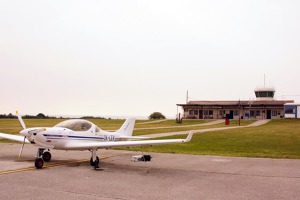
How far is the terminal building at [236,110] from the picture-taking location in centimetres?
8150

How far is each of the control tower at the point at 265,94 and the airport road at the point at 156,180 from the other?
8168 centimetres

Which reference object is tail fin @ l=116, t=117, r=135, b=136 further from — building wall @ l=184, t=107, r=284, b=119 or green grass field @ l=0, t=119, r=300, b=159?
building wall @ l=184, t=107, r=284, b=119

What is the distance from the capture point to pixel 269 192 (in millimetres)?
Answer: 9703

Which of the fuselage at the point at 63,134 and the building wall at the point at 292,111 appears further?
the building wall at the point at 292,111

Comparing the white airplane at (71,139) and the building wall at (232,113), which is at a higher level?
the building wall at (232,113)

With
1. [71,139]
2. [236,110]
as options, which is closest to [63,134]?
[71,139]

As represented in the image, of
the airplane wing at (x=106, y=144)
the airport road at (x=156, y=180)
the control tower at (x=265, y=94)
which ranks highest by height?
the control tower at (x=265, y=94)

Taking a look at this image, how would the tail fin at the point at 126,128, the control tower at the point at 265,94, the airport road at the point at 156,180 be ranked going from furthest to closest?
the control tower at the point at 265,94
the tail fin at the point at 126,128
the airport road at the point at 156,180

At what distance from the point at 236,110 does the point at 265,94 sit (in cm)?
1554

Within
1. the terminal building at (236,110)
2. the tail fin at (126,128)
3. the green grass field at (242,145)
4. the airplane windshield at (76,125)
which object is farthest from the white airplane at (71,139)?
the terminal building at (236,110)

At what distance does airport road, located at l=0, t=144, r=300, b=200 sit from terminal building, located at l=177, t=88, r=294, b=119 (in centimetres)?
6692

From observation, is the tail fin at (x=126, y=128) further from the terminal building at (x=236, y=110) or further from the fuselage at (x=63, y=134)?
the terminal building at (x=236, y=110)

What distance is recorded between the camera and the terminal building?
81.5 metres

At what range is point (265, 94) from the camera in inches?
3688
